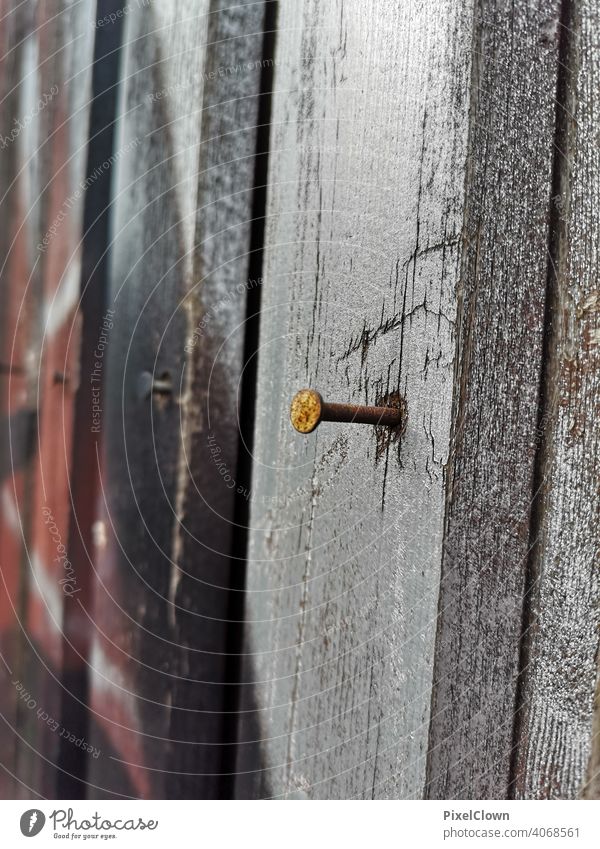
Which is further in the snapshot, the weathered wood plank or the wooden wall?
the weathered wood plank

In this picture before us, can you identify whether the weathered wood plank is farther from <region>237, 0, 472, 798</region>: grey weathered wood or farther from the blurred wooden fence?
<region>237, 0, 472, 798</region>: grey weathered wood

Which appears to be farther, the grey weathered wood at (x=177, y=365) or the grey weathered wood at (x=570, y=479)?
the grey weathered wood at (x=177, y=365)

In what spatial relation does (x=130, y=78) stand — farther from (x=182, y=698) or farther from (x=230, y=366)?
(x=182, y=698)

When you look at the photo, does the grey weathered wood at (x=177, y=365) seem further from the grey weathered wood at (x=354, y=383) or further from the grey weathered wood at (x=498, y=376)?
the grey weathered wood at (x=498, y=376)
